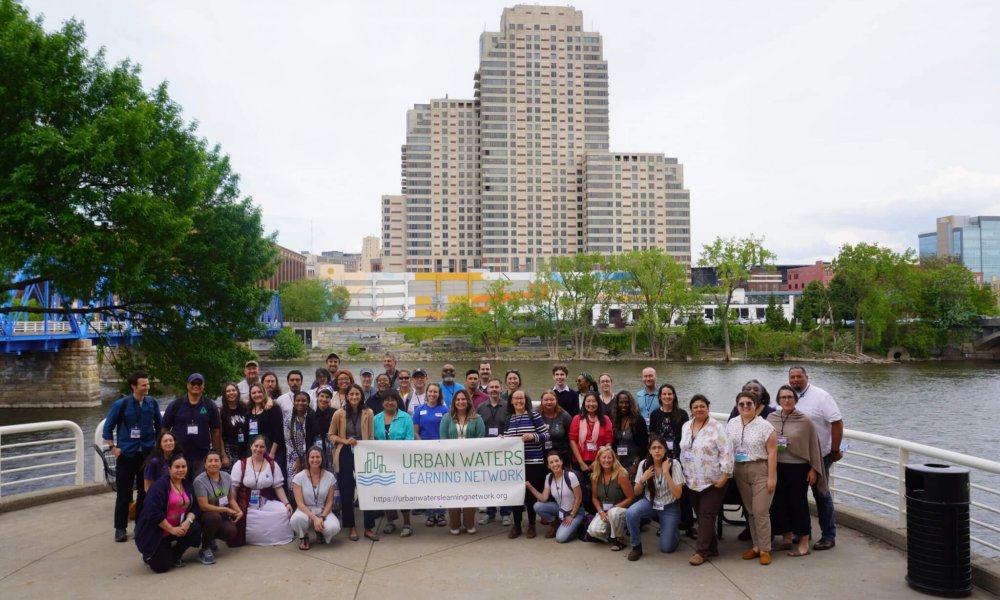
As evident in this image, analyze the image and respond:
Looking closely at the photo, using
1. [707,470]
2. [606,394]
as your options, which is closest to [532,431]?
[606,394]

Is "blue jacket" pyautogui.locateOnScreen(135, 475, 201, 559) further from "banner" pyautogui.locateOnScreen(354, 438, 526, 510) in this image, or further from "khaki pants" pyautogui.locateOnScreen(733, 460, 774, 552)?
"khaki pants" pyautogui.locateOnScreen(733, 460, 774, 552)

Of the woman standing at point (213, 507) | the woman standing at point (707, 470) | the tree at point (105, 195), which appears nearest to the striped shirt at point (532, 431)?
the woman standing at point (707, 470)

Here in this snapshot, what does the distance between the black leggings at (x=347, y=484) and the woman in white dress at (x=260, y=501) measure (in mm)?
640

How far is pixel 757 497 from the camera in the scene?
676 centimetres

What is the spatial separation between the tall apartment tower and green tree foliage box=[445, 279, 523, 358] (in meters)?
67.5

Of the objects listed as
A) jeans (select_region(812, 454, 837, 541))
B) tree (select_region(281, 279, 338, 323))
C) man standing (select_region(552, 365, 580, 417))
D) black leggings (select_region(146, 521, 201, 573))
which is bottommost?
black leggings (select_region(146, 521, 201, 573))

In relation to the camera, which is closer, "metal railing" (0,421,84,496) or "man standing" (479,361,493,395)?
"metal railing" (0,421,84,496)

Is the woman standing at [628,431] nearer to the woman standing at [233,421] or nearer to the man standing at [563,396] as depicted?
the man standing at [563,396]

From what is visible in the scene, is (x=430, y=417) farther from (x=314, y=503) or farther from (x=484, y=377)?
(x=314, y=503)

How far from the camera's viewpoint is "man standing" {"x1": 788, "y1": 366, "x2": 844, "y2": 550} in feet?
23.1

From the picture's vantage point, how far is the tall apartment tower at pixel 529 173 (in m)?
148

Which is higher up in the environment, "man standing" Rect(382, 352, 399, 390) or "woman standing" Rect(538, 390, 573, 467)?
"man standing" Rect(382, 352, 399, 390)

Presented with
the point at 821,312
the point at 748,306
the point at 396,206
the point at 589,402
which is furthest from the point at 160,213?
the point at 396,206

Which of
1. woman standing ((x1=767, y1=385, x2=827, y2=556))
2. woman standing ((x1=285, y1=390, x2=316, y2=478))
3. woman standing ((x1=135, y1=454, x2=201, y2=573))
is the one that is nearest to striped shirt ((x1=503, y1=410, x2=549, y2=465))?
woman standing ((x1=285, y1=390, x2=316, y2=478))
